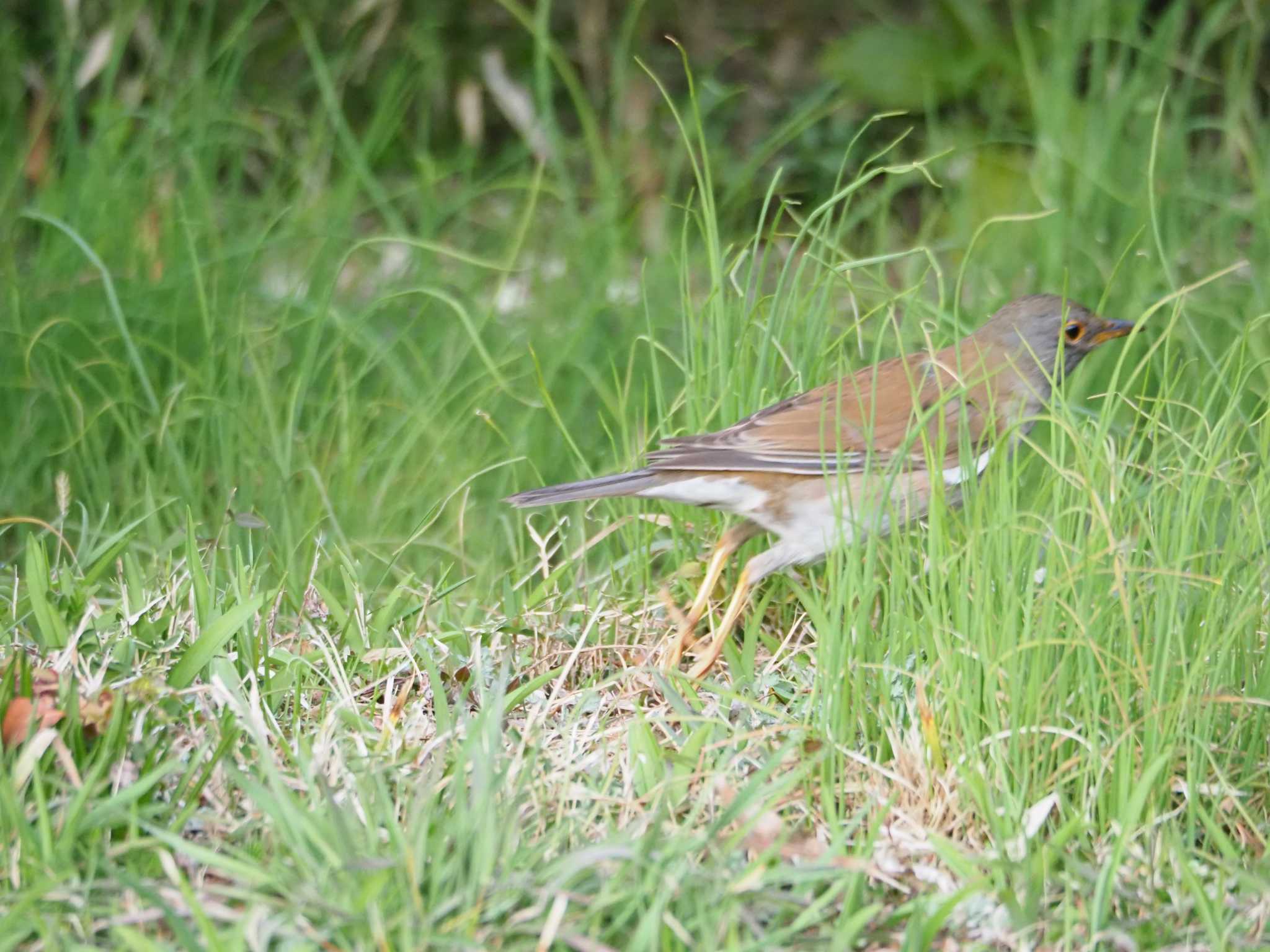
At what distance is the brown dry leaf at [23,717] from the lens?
2584 millimetres

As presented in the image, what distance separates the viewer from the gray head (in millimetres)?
4078

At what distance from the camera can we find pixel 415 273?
5.52 m

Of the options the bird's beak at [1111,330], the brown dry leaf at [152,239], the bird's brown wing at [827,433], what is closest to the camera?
the bird's brown wing at [827,433]

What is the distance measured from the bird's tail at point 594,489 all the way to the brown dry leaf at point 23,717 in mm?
1167

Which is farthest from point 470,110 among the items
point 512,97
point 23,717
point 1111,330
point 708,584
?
point 23,717

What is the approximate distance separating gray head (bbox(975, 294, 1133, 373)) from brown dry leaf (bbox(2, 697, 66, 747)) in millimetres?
2533

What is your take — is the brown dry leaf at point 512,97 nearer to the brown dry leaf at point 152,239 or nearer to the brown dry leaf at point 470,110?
the brown dry leaf at point 470,110

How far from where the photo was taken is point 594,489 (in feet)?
11.5

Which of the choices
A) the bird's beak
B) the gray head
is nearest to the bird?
the gray head

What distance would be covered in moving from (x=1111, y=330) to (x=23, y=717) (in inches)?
110

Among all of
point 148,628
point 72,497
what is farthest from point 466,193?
point 148,628

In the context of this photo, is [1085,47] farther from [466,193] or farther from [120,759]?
[120,759]

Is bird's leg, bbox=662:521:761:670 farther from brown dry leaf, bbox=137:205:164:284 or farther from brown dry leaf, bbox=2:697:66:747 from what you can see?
brown dry leaf, bbox=137:205:164:284

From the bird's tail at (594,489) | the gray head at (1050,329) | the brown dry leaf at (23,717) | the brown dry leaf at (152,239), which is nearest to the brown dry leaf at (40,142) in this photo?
the brown dry leaf at (152,239)
